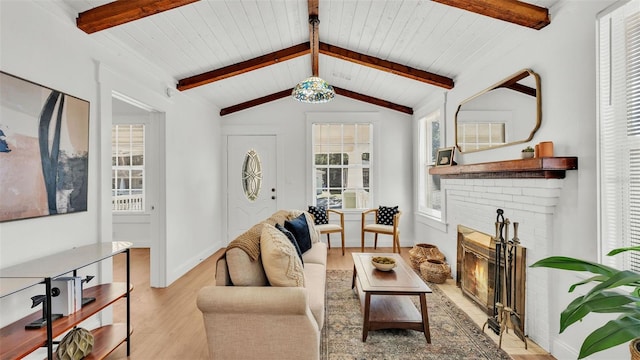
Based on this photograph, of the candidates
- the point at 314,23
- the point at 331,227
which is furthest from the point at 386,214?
the point at 314,23

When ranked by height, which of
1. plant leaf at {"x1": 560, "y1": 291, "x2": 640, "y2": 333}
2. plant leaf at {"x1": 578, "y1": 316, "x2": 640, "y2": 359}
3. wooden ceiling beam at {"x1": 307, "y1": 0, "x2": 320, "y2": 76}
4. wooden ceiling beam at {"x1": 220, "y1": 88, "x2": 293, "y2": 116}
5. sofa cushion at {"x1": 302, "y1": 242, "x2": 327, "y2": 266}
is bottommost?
sofa cushion at {"x1": 302, "y1": 242, "x2": 327, "y2": 266}

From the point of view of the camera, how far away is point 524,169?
A: 218 cm

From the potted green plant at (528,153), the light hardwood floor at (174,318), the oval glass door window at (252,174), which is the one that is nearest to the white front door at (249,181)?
the oval glass door window at (252,174)

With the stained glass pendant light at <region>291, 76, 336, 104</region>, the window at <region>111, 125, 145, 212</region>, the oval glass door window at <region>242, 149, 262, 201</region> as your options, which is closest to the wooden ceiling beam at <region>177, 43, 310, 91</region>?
the stained glass pendant light at <region>291, 76, 336, 104</region>

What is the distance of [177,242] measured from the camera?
12.5 ft

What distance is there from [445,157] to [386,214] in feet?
5.02

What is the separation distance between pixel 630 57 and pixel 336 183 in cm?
418

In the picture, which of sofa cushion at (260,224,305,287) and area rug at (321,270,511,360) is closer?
sofa cushion at (260,224,305,287)

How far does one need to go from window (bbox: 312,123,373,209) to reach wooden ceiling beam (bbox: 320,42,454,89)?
178 centimetres

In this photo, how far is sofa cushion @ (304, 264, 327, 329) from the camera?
6.60 ft

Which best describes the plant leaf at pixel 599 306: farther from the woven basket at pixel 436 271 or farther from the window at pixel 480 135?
the woven basket at pixel 436 271

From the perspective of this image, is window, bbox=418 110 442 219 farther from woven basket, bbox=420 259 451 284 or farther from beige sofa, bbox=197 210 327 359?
beige sofa, bbox=197 210 327 359

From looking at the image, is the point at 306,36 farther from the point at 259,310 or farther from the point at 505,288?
the point at 505,288

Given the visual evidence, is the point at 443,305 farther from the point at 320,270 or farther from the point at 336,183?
the point at 336,183
